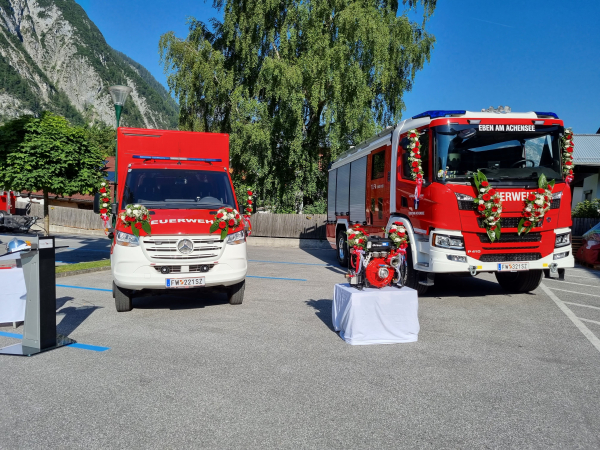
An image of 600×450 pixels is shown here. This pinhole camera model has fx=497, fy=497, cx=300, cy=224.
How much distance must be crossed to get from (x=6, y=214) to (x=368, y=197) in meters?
24.4

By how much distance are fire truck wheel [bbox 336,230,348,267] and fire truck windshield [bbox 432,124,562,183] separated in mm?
5992

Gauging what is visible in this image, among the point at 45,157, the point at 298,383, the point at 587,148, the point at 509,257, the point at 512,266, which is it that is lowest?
the point at 298,383

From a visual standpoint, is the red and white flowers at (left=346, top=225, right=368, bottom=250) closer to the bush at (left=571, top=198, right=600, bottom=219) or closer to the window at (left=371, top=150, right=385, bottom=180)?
the window at (left=371, top=150, right=385, bottom=180)

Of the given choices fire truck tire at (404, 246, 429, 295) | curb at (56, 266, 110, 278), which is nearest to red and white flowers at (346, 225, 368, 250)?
fire truck tire at (404, 246, 429, 295)

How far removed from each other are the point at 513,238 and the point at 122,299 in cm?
617

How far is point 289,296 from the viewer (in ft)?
29.3

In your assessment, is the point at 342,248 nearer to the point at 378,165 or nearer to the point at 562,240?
the point at 378,165

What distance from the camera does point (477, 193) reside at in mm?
7805

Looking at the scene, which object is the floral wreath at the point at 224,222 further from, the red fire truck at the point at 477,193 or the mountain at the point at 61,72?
the mountain at the point at 61,72

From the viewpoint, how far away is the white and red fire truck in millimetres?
7004

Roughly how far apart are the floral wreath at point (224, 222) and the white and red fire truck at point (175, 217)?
76 millimetres

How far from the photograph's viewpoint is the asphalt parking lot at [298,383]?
3428mm

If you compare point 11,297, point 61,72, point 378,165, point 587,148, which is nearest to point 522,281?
point 378,165

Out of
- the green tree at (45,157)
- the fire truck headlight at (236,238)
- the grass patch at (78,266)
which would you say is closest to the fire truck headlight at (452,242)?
the fire truck headlight at (236,238)
